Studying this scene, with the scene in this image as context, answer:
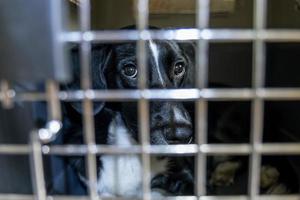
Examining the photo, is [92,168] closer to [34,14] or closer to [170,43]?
[34,14]

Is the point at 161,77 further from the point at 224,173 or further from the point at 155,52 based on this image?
the point at 224,173

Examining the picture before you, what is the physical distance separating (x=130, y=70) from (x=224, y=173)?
39 centimetres

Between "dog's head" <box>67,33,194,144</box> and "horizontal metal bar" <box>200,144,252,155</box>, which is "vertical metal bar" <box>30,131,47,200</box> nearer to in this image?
"horizontal metal bar" <box>200,144,252,155</box>

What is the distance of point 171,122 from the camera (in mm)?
920

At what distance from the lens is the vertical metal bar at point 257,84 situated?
18.3 inches

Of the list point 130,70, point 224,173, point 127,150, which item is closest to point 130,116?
point 130,70

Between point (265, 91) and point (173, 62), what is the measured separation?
645mm

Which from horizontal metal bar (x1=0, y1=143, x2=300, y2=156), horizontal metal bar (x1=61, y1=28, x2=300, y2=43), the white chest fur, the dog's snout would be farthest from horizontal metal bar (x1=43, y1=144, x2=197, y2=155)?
the white chest fur

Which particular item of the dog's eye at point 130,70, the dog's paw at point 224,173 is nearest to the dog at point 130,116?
the dog's eye at point 130,70

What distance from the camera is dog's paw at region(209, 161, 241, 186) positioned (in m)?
1.11

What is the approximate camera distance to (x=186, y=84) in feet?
3.72

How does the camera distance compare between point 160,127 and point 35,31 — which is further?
point 160,127

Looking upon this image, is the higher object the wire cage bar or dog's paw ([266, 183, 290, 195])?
the wire cage bar

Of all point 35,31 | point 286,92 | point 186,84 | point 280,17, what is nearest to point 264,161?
point 186,84
